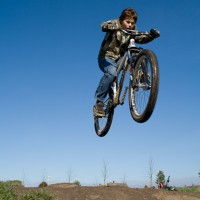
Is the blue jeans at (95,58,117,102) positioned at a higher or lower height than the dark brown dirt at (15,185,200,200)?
higher

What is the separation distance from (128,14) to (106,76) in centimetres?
125

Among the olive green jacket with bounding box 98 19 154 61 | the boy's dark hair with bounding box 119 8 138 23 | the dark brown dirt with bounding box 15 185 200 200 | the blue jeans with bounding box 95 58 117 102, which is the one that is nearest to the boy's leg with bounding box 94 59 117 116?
the blue jeans with bounding box 95 58 117 102

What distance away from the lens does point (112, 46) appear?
7141 mm

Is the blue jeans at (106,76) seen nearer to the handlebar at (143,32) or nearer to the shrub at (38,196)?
the handlebar at (143,32)

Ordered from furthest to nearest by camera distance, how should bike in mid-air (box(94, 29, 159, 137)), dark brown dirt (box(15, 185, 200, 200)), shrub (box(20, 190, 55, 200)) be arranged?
dark brown dirt (box(15, 185, 200, 200))
shrub (box(20, 190, 55, 200))
bike in mid-air (box(94, 29, 159, 137))

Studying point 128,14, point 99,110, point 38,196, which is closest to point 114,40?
point 128,14

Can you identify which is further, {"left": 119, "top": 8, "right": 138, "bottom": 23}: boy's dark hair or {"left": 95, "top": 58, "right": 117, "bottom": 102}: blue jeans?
{"left": 95, "top": 58, "right": 117, "bottom": 102}: blue jeans

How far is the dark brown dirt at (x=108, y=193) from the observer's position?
59.9ft

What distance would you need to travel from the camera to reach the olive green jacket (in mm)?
6695

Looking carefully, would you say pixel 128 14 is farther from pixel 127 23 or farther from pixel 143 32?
pixel 143 32

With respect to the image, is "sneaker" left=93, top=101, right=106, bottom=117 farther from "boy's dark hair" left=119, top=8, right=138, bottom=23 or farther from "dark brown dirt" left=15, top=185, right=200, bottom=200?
"dark brown dirt" left=15, top=185, right=200, bottom=200

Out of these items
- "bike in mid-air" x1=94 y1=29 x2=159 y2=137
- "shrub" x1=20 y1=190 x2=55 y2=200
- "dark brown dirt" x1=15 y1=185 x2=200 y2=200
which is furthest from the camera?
"dark brown dirt" x1=15 y1=185 x2=200 y2=200

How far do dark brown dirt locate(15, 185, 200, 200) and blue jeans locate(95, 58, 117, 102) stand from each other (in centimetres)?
1052

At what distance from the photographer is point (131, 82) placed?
6.60 meters
